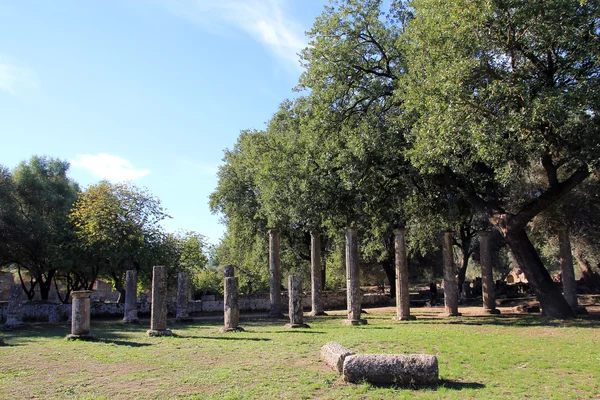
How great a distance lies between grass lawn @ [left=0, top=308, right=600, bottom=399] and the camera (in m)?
8.32

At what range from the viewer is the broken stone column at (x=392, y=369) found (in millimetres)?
8609

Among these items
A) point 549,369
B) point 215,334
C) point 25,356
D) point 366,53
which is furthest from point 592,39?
point 25,356

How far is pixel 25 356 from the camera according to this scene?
13023mm

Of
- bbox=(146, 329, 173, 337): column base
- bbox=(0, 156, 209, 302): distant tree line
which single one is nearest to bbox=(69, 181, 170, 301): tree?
bbox=(0, 156, 209, 302): distant tree line

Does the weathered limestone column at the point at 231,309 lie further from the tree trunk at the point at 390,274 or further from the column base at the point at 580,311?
the tree trunk at the point at 390,274

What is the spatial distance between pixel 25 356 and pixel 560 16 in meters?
18.3

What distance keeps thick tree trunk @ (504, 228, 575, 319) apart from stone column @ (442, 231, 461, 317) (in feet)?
14.1

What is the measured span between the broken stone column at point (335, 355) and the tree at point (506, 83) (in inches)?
325

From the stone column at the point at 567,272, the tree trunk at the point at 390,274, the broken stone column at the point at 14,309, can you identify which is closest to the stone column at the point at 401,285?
the stone column at the point at 567,272

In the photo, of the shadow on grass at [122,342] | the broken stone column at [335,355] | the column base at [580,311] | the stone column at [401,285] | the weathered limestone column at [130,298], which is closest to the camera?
the broken stone column at [335,355]

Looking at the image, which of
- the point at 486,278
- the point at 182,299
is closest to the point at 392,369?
the point at 182,299

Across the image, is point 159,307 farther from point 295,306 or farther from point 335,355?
point 335,355

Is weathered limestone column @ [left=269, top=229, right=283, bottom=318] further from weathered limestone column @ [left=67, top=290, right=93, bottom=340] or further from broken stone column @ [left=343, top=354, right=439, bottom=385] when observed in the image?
broken stone column @ [left=343, top=354, right=439, bottom=385]

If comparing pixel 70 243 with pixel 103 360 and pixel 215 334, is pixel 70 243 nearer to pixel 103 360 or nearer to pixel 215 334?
pixel 215 334
